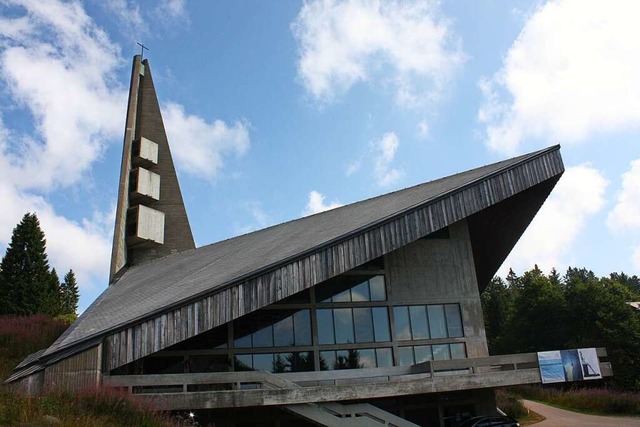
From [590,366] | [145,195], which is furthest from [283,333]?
[145,195]

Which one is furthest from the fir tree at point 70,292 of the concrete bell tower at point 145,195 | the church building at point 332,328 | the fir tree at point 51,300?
the church building at point 332,328

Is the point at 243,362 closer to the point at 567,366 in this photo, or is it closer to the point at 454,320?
the point at 454,320

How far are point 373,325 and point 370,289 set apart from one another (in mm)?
1345

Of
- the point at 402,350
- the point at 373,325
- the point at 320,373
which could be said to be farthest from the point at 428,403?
the point at 320,373

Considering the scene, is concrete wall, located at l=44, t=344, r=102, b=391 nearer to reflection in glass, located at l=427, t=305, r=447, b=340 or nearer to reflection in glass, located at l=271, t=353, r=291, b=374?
reflection in glass, located at l=271, t=353, r=291, b=374

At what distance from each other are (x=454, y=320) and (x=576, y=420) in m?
8.82

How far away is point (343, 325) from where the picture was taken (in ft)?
63.4

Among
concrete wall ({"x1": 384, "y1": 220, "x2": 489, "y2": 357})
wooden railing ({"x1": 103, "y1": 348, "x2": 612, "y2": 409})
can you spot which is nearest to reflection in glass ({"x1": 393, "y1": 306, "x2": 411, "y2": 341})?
concrete wall ({"x1": 384, "y1": 220, "x2": 489, "y2": 357})

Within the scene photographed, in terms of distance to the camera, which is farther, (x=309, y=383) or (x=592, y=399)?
(x=592, y=399)

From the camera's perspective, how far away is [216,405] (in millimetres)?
13578

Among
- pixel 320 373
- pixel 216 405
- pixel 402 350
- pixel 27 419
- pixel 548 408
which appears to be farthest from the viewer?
pixel 548 408

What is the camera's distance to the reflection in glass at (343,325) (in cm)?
1917

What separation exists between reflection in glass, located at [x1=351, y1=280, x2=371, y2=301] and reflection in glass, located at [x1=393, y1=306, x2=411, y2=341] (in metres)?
1.21

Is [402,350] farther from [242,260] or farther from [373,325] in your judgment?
[242,260]
